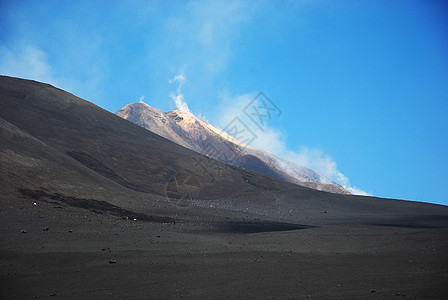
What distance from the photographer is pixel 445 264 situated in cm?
1193

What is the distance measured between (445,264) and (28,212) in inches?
709

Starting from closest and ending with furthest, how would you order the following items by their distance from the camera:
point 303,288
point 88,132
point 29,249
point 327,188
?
point 303,288 → point 29,249 → point 88,132 → point 327,188

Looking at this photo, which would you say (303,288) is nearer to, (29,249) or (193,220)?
(29,249)

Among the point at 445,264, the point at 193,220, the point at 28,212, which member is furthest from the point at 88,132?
the point at 445,264

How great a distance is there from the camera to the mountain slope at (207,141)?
353 ft

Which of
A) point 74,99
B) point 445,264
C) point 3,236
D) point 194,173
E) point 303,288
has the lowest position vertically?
point 3,236

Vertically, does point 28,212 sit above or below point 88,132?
below

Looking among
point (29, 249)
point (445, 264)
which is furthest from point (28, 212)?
point (445, 264)

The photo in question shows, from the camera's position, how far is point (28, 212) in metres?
19.3

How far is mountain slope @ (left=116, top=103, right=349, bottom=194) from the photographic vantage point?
107688 mm

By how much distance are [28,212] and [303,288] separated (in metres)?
14.9

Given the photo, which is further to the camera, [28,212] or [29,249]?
[28,212]

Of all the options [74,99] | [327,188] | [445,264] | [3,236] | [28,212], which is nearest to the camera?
[445,264]

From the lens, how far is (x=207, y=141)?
129625mm
